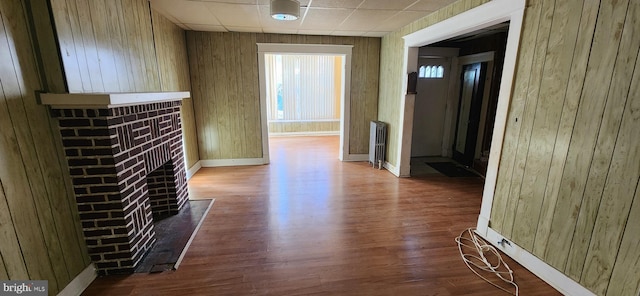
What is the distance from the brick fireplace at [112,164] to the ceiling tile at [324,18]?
1960 millimetres

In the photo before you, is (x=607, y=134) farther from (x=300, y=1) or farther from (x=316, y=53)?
(x=316, y=53)

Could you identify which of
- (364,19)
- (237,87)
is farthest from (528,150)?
(237,87)

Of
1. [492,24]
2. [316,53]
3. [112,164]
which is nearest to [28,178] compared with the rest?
[112,164]

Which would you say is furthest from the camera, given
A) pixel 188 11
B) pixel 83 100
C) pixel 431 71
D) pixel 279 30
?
pixel 431 71

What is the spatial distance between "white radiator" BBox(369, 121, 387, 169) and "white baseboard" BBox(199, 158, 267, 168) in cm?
204

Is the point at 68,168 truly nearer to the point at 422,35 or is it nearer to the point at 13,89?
the point at 13,89

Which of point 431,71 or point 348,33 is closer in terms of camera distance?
point 348,33

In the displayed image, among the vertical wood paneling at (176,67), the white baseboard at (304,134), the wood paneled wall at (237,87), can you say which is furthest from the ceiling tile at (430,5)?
the white baseboard at (304,134)

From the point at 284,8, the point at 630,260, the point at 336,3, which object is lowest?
the point at 630,260

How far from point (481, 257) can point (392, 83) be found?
2961mm

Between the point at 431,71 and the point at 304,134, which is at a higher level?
the point at 431,71

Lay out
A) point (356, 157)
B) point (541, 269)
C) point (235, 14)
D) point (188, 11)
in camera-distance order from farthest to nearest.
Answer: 1. point (356, 157)
2. point (235, 14)
3. point (188, 11)
4. point (541, 269)

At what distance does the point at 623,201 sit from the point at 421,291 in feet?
4.30

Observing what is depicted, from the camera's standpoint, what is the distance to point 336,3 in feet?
9.28
